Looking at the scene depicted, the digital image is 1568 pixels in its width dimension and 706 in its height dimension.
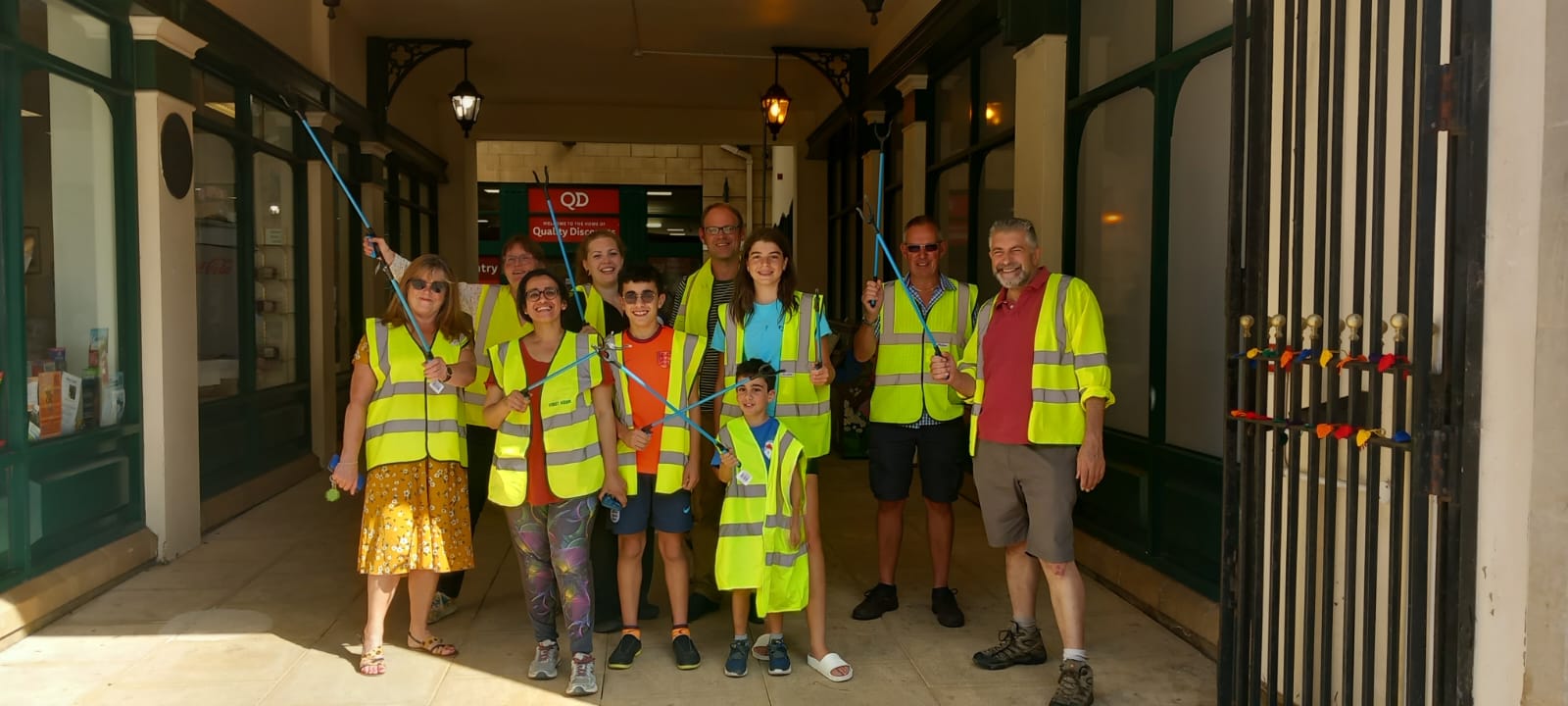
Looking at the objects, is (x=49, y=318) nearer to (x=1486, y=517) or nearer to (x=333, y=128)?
(x=333, y=128)

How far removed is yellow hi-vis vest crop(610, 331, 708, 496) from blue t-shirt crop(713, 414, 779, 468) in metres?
0.27

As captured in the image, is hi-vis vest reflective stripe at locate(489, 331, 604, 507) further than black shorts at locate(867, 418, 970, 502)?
No

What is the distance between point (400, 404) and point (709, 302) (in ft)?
3.79

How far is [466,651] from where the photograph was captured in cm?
412

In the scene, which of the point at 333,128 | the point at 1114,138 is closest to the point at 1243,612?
the point at 1114,138

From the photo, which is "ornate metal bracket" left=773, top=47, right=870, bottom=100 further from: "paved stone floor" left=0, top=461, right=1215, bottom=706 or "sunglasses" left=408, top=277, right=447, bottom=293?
"sunglasses" left=408, top=277, right=447, bottom=293

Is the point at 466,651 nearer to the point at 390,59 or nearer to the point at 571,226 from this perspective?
the point at 390,59

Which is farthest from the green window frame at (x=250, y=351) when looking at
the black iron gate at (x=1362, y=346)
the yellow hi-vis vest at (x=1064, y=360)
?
the black iron gate at (x=1362, y=346)

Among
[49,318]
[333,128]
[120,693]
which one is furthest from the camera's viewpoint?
[333,128]

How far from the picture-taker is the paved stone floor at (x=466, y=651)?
3688 mm

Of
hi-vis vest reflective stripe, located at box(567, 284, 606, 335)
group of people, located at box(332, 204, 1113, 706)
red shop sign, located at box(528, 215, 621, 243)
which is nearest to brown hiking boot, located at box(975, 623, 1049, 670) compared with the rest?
group of people, located at box(332, 204, 1113, 706)

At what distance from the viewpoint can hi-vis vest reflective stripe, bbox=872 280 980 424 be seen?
173 inches

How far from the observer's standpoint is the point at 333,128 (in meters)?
8.34

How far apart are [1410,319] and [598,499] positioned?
2499 millimetres
